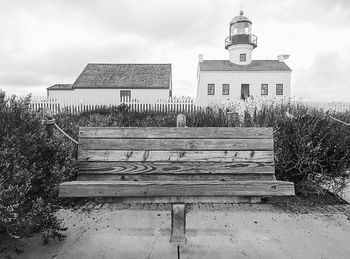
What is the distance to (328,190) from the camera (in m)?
4.23

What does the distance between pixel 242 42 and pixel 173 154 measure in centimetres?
3563

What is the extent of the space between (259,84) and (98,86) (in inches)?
743

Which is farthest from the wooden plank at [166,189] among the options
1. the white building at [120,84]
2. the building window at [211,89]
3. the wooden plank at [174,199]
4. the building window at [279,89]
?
the building window at [279,89]

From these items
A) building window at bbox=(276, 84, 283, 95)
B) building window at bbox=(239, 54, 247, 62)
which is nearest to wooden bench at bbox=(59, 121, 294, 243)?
building window at bbox=(276, 84, 283, 95)

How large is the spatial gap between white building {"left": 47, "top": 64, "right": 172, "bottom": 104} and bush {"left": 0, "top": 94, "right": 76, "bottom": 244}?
27983 millimetres

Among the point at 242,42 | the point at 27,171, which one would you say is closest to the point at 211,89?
the point at 242,42

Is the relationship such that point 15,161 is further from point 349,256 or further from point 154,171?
point 349,256

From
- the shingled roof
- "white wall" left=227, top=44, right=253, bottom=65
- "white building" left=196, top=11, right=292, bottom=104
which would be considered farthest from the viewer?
"white wall" left=227, top=44, right=253, bottom=65

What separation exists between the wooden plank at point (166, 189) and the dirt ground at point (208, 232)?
0.61 m

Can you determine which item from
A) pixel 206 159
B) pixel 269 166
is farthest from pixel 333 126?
pixel 206 159

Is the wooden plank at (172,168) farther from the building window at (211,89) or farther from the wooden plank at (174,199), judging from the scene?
the building window at (211,89)

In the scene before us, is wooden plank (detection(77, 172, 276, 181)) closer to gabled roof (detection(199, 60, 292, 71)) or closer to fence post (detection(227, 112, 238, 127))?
fence post (detection(227, 112, 238, 127))

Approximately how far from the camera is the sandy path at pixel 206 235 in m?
2.61

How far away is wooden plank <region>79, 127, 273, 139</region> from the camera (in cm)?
289
